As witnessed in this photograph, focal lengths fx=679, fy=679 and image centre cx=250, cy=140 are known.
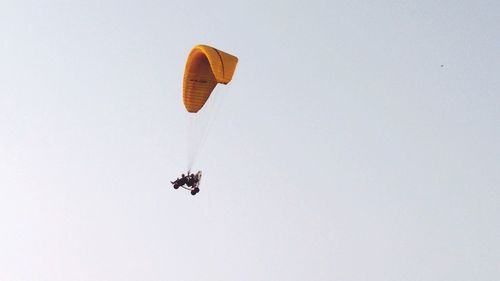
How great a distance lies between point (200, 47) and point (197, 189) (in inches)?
393

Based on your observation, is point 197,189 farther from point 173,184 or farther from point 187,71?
point 187,71

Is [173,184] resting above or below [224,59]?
below

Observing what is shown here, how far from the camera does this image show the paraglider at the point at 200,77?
45344 millimetres

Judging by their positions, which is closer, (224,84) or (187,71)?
(224,84)

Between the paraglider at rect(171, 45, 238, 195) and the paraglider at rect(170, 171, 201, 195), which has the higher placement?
the paraglider at rect(171, 45, 238, 195)

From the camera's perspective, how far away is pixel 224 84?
45.8 m

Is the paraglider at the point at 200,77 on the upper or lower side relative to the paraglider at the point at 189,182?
upper

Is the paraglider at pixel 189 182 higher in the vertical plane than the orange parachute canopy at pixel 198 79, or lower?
lower

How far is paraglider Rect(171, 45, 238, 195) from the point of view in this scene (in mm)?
45344

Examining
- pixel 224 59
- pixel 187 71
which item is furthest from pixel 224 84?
pixel 187 71

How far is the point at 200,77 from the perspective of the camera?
50.8m

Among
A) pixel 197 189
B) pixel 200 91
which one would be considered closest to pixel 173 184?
pixel 197 189

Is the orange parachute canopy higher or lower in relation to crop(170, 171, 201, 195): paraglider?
higher

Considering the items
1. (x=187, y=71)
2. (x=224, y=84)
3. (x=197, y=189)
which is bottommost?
(x=197, y=189)
